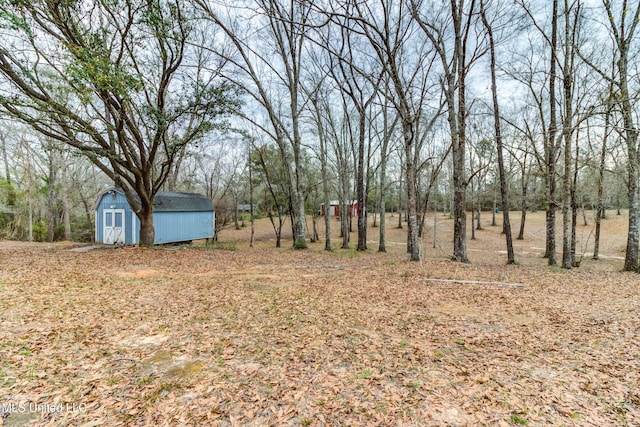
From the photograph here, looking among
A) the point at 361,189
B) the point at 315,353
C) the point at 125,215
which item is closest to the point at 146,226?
the point at 125,215

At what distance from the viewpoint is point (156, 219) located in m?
14.5

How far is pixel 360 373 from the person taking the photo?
112 inches

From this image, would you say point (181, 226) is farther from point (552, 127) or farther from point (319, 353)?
point (552, 127)

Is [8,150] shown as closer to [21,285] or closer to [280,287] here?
[21,285]

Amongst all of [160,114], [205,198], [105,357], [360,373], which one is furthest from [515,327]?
[205,198]

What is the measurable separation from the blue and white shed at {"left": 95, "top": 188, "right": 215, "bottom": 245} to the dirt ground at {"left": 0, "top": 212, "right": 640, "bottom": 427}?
26.8 feet

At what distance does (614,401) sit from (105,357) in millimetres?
4787

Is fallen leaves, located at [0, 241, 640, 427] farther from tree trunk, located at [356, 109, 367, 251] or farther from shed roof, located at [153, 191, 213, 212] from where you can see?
shed roof, located at [153, 191, 213, 212]

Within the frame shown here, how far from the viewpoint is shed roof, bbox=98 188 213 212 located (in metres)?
14.7

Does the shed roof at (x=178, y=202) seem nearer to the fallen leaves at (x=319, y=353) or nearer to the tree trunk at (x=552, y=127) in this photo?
the fallen leaves at (x=319, y=353)

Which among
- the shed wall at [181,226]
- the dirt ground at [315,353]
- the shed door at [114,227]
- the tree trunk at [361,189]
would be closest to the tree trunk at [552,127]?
the dirt ground at [315,353]

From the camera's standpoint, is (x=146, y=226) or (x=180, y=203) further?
(x=180, y=203)

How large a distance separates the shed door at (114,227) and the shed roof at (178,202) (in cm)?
109

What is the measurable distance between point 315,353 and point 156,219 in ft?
46.2
